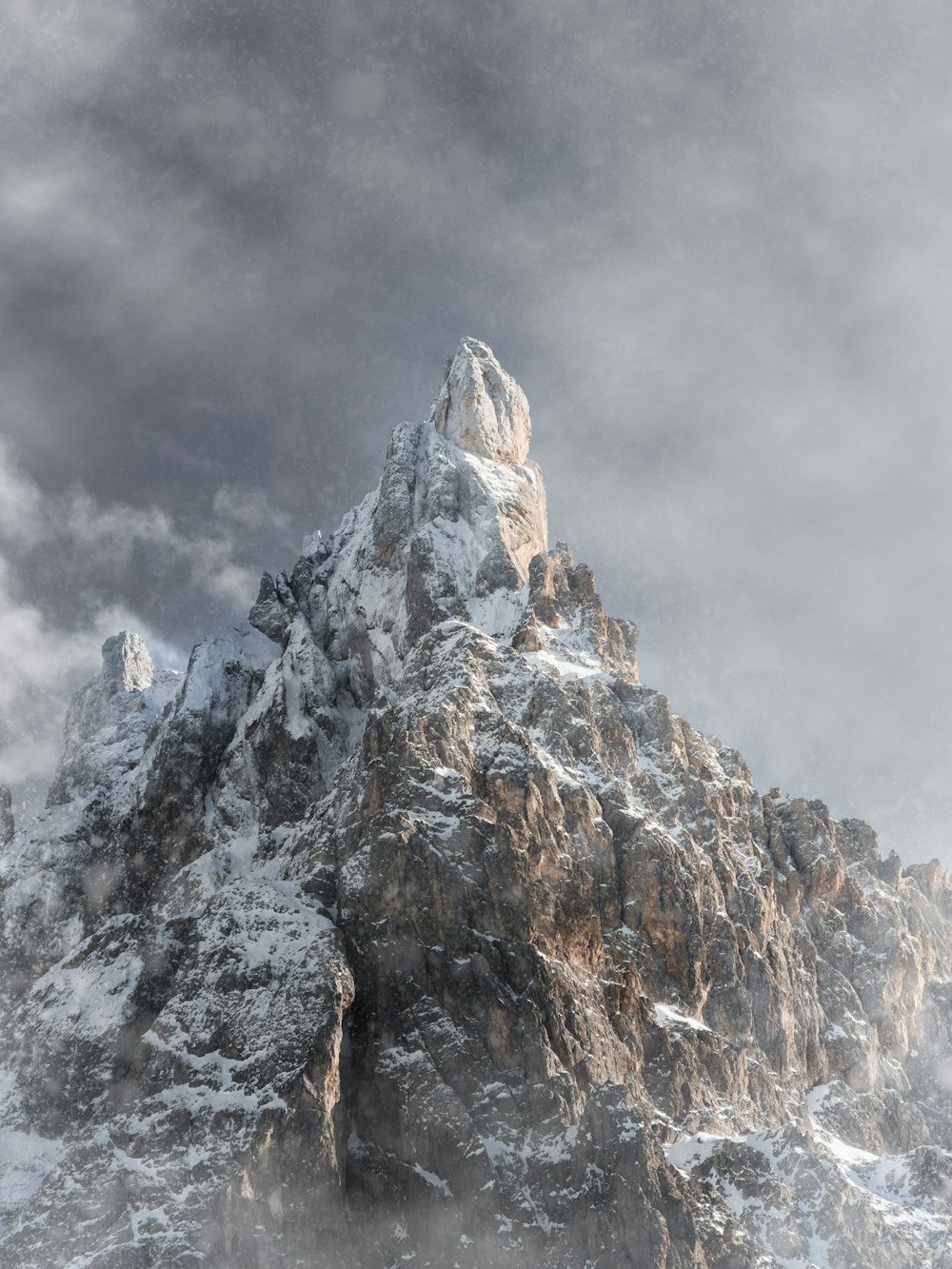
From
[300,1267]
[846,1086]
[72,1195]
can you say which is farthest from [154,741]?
[846,1086]

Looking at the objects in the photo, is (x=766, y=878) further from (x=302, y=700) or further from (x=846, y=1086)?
(x=302, y=700)

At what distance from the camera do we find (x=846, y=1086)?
16550 centimetres

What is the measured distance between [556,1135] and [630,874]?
38.0 metres

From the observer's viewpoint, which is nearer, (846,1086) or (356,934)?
(356,934)

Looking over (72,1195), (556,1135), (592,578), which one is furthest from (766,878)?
(72,1195)

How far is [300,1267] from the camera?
11050 cm

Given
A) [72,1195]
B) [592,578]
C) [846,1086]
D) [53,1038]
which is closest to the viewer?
[72,1195]

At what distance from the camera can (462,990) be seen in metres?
130

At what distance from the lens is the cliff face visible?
116562 millimetres

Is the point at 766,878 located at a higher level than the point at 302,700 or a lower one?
lower

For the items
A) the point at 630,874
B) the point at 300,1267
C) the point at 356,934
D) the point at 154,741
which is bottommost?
the point at 300,1267

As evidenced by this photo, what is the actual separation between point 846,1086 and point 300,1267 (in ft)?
280

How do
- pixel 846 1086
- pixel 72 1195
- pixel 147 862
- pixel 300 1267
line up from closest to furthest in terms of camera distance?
pixel 300 1267, pixel 72 1195, pixel 846 1086, pixel 147 862

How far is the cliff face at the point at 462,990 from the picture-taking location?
117m
